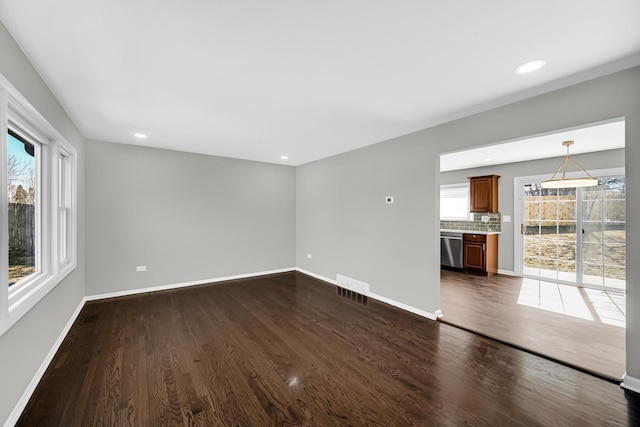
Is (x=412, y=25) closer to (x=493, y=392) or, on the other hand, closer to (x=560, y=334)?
(x=493, y=392)

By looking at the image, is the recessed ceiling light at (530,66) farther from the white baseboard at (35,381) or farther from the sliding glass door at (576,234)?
the white baseboard at (35,381)

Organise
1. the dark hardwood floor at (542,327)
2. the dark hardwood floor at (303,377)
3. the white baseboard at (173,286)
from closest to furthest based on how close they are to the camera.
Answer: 1. the dark hardwood floor at (303,377)
2. the dark hardwood floor at (542,327)
3. the white baseboard at (173,286)

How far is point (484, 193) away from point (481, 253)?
1.37 meters

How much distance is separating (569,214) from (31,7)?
733 centimetres

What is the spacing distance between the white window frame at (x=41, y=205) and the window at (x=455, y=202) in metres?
7.28

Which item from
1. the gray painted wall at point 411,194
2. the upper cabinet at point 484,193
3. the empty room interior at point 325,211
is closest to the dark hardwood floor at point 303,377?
the empty room interior at point 325,211

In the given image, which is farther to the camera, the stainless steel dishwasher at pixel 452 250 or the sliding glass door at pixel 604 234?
the stainless steel dishwasher at pixel 452 250

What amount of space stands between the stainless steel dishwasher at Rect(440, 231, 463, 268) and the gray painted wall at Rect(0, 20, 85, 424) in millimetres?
6697

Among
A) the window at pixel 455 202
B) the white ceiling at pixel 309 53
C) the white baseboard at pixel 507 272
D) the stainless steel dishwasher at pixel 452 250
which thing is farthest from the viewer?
the window at pixel 455 202

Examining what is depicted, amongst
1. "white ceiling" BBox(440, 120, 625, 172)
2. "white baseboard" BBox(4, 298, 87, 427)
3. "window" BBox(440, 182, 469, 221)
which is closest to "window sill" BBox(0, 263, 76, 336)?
"white baseboard" BBox(4, 298, 87, 427)

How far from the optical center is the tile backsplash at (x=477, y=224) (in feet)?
19.1

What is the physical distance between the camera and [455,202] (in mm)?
6723

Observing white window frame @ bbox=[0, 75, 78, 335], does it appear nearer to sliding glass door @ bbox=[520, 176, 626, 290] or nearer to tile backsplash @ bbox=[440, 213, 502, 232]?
tile backsplash @ bbox=[440, 213, 502, 232]

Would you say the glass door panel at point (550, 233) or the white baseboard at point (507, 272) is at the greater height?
the glass door panel at point (550, 233)
